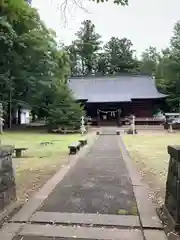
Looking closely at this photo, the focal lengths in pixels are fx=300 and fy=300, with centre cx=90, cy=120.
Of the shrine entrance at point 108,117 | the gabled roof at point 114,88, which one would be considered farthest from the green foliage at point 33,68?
the shrine entrance at point 108,117

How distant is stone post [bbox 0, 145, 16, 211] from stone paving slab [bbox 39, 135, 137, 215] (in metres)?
0.52

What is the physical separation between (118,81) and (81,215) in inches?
1526

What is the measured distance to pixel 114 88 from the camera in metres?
40.7

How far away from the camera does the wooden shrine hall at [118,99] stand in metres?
36.6

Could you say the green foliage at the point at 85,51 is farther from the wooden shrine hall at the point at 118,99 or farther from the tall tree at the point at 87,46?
the wooden shrine hall at the point at 118,99

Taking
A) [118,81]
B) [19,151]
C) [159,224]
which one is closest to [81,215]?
[159,224]

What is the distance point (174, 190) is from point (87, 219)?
117 centimetres

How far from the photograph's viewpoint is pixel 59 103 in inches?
1073

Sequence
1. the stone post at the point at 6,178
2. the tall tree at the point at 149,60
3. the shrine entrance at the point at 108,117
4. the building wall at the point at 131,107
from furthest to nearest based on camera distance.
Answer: the tall tree at the point at 149,60
the building wall at the point at 131,107
the shrine entrance at the point at 108,117
the stone post at the point at 6,178

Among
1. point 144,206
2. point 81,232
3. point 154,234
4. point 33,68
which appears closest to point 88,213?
point 81,232

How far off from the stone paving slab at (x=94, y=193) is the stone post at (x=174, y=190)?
1.74 feet

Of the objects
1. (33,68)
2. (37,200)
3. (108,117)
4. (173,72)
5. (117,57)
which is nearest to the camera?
(37,200)

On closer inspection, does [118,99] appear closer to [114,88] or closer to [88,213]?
[114,88]

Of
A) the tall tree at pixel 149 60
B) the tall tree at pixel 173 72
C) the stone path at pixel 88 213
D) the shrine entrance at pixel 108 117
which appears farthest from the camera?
the tall tree at pixel 149 60
